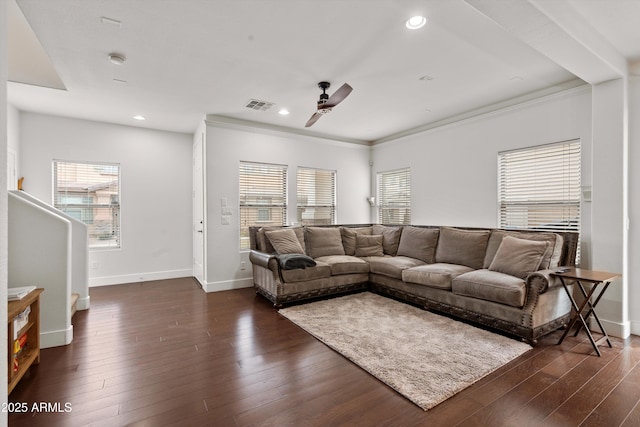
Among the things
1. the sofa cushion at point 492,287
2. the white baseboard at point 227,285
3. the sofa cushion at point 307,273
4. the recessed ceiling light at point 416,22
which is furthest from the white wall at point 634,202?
the white baseboard at point 227,285

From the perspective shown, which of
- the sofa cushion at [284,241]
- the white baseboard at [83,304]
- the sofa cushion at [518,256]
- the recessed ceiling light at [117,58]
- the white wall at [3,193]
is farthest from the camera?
the sofa cushion at [284,241]

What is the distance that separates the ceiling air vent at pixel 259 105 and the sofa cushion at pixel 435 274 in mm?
3007

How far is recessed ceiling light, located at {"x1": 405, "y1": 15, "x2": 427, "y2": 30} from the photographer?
2.36 metres

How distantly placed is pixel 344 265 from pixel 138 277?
3.75 metres

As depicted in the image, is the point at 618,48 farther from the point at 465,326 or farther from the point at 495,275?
the point at 465,326

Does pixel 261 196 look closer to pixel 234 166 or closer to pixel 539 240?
pixel 234 166

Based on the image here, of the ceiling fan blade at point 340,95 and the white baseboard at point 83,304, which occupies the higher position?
the ceiling fan blade at point 340,95

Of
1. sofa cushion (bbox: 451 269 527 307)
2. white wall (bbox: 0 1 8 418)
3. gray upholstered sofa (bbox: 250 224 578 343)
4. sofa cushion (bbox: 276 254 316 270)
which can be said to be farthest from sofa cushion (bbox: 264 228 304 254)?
white wall (bbox: 0 1 8 418)

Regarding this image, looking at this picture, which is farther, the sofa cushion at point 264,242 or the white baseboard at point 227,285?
the white baseboard at point 227,285

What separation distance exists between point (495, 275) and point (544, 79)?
235cm

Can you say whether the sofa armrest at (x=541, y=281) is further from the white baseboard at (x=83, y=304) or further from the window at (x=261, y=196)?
the white baseboard at (x=83, y=304)

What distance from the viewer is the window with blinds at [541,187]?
364 cm

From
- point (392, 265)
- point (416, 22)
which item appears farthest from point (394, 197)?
point (416, 22)

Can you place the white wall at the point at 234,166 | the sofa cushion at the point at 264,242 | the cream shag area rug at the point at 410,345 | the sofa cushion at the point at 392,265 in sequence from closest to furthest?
1. the cream shag area rug at the point at 410,345
2. the sofa cushion at the point at 392,265
3. the sofa cushion at the point at 264,242
4. the white wall at the point at 234,166
